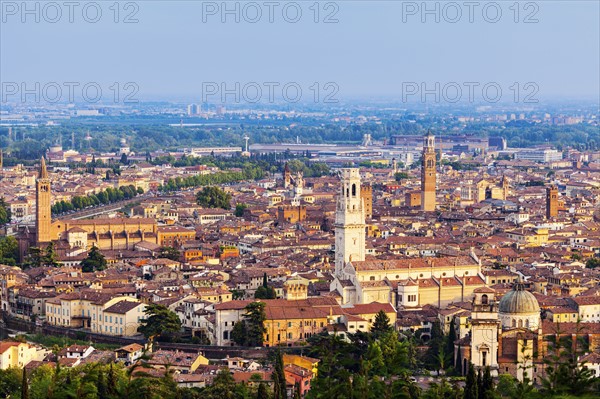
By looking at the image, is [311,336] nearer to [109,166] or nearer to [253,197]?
[253,197]

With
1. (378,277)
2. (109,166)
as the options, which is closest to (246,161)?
(109,166)

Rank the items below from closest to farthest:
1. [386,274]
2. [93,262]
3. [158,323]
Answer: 1. [158,323]
2. [386,274]
3. [93,262]

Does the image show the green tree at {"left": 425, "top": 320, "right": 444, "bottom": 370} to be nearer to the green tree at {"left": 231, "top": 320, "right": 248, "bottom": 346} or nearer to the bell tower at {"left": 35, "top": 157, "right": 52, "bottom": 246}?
the green tree at {"left": 231, "top": 320, "right": 248, "bottom": 346}

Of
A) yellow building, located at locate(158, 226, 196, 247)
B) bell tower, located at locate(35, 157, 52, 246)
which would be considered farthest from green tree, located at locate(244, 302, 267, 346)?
yellow building, located at locate(158, 226, 196, 247)

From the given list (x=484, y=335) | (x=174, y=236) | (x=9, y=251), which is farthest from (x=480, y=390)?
(x=174, y=236)

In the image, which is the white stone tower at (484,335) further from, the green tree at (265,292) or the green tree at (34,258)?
the green tree at (34,258)

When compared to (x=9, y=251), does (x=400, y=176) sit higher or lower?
higher

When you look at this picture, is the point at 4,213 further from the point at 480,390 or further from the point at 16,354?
the point at 480,390
